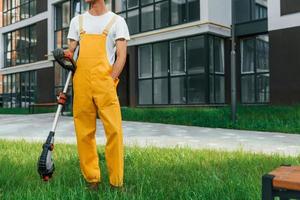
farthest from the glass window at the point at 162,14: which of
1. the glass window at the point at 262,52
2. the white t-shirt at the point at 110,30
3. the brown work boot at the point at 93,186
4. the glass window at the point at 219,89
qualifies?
the brown work boot at the point at 93,186

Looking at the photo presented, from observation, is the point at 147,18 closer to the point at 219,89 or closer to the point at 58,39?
the point at 219,89

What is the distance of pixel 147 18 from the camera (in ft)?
63.7

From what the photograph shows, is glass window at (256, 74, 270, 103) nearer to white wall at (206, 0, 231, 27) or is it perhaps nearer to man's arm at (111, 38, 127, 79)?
white wall at (206, 0, 231, 27)

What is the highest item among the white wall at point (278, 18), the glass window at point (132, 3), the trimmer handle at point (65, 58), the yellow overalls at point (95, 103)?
the glass window at point (132, 3)

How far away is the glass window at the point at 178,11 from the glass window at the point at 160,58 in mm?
1110

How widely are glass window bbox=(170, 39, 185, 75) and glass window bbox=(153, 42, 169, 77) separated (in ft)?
0.96

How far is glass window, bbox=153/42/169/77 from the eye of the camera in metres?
18.6

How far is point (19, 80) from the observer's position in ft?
95.5

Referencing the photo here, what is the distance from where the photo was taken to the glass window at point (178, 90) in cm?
1780

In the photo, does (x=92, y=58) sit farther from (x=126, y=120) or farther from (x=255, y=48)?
(x=255, y=48)

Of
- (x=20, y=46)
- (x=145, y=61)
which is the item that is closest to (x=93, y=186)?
(x=145, y=61)

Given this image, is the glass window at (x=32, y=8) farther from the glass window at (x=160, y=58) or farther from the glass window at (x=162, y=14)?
the glass window at (x=160, y=58)

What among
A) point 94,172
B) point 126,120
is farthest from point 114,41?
point 126,120

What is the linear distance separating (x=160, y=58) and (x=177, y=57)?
3.34ft
